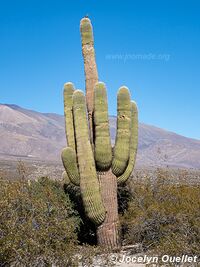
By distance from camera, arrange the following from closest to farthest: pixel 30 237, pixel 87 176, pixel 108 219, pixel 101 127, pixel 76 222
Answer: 1. pixel 30 237
2. pixel 87 176
3. pixel 101 127
4. pixel 108 219
5. pixel 76 222

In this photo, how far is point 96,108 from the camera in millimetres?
12852

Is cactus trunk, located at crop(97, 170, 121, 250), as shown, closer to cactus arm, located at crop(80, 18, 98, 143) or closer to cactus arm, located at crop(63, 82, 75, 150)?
cactus arm, located at crop(80, 18, 98, 143)

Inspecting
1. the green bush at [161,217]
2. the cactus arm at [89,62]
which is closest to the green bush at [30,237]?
the green bush at [161,217]

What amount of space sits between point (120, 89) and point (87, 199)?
3.56 metres

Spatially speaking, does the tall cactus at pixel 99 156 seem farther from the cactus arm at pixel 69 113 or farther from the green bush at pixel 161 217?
the green bush at pixel 161 217

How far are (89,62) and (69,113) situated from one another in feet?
6.18

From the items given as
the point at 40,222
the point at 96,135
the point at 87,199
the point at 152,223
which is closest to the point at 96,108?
the point at 96,135

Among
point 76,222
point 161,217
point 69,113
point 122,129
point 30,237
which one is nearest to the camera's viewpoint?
point 30,237

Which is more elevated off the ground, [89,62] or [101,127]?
[89,62]

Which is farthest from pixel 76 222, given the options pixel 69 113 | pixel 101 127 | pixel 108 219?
pixel 69 113

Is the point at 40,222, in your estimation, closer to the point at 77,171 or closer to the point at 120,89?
the point at 77,171

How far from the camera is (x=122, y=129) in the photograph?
1322cm

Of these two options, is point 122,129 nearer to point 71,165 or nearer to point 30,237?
point 71,165

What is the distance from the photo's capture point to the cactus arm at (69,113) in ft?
47.0
